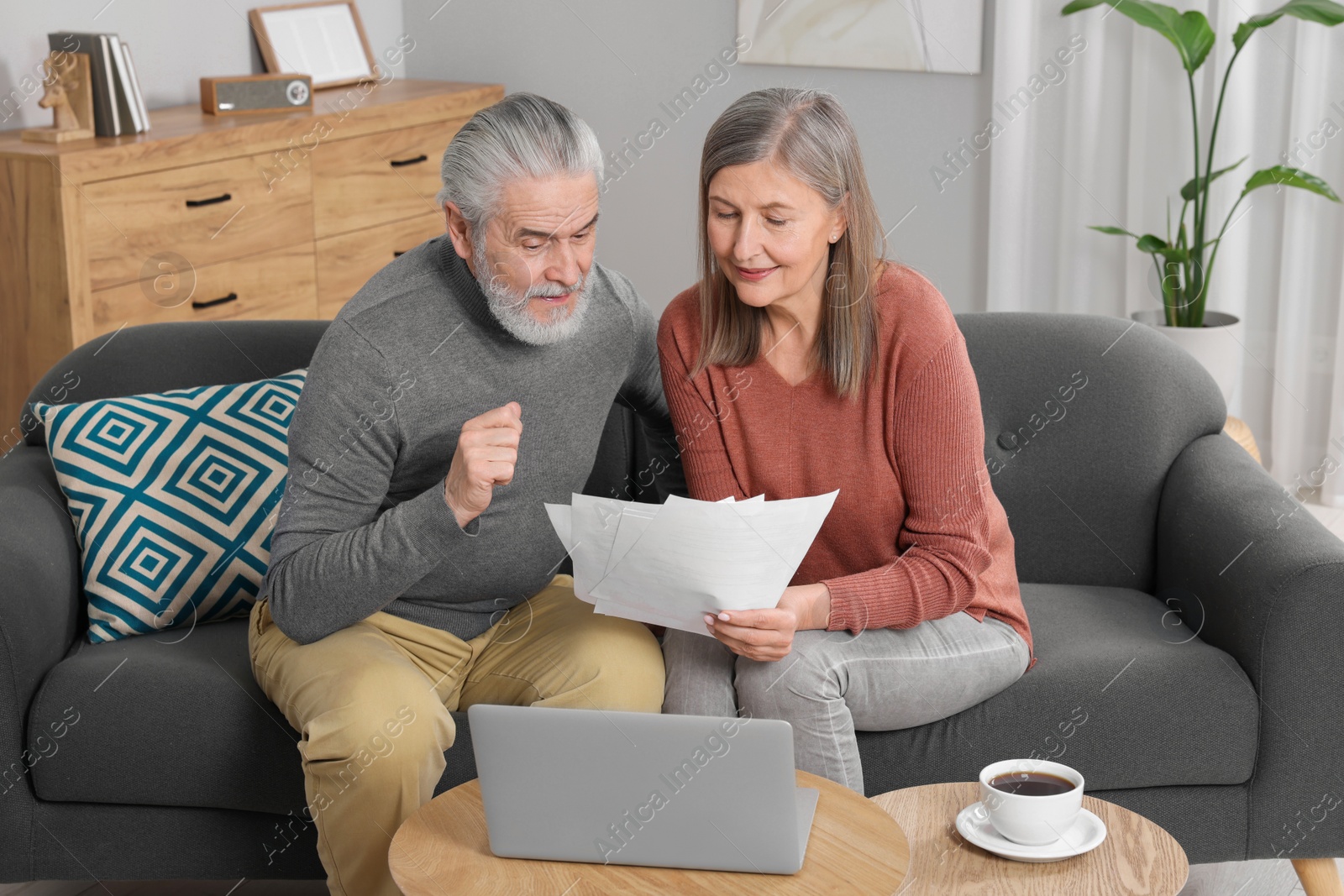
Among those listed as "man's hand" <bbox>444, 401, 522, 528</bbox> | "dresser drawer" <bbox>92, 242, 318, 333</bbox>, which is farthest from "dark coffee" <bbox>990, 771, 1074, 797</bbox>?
"dresser drawer" <bbox>92, 242, 318, 333</bbox>

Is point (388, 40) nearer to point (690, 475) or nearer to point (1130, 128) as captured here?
point (1130, 128)

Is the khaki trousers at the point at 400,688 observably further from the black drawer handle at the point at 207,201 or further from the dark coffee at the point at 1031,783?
the black drawer handle at the point at 207,201

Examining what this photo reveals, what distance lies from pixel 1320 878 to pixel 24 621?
5.55 ft

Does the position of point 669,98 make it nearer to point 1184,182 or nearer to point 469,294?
point 1184,182

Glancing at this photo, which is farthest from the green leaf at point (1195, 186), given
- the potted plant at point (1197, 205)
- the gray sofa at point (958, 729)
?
the gray sofa at point (958, 729)

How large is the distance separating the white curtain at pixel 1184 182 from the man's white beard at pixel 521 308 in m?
2.29

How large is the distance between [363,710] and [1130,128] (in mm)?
2723

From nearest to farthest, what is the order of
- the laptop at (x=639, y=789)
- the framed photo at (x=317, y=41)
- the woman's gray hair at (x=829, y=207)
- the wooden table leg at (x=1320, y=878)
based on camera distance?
the laptop at (x=639, y=789)
the woman's gray hair at (x=829, y=207)
the wooden table leg at (x=1320, y=878)
the framed photo at (x=317, y=41)

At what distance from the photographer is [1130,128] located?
3553 mm

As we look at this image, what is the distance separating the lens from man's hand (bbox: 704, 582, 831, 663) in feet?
5.21

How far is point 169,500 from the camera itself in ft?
6.59

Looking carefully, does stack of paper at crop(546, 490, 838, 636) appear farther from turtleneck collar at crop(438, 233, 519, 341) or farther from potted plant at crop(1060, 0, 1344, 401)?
potted plant at crop(1060, 0, 1344, 401)

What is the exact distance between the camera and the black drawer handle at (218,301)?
3.50 m

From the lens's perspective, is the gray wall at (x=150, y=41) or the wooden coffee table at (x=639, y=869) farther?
the gray wall at (x=150, y=41)
